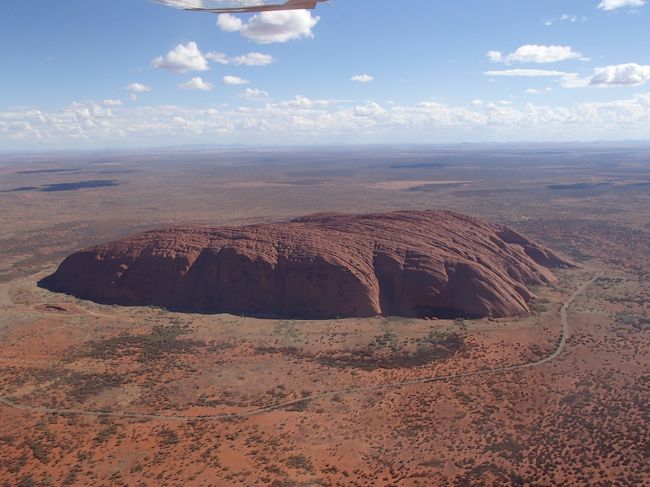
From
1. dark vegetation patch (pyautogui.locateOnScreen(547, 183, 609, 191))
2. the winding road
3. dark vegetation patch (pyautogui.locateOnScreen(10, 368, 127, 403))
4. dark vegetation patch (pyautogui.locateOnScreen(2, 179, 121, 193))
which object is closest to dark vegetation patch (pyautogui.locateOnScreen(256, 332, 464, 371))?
the winding road

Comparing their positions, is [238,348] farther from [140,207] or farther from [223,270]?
[140,207]

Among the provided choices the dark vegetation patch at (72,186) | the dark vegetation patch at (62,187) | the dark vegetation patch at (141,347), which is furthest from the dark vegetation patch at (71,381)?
→ the dark vegetation patch at (72,186)

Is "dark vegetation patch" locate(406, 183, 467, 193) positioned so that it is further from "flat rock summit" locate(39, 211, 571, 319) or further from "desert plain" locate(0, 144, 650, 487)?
"flat rock summit" locate(39, 211, 571, 319)

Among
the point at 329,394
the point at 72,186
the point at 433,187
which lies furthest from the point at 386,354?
the point at 72,186

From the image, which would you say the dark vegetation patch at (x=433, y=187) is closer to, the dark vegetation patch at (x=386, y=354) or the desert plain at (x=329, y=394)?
the desert plain at (x=329, y=394)

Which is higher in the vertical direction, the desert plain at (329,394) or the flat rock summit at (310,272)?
the flat rock summit at (310,272)

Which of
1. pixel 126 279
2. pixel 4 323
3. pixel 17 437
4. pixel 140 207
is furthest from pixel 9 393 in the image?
pixel 140 207

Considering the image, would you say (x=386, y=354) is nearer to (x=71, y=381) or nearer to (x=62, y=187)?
(x=71, y=381)
